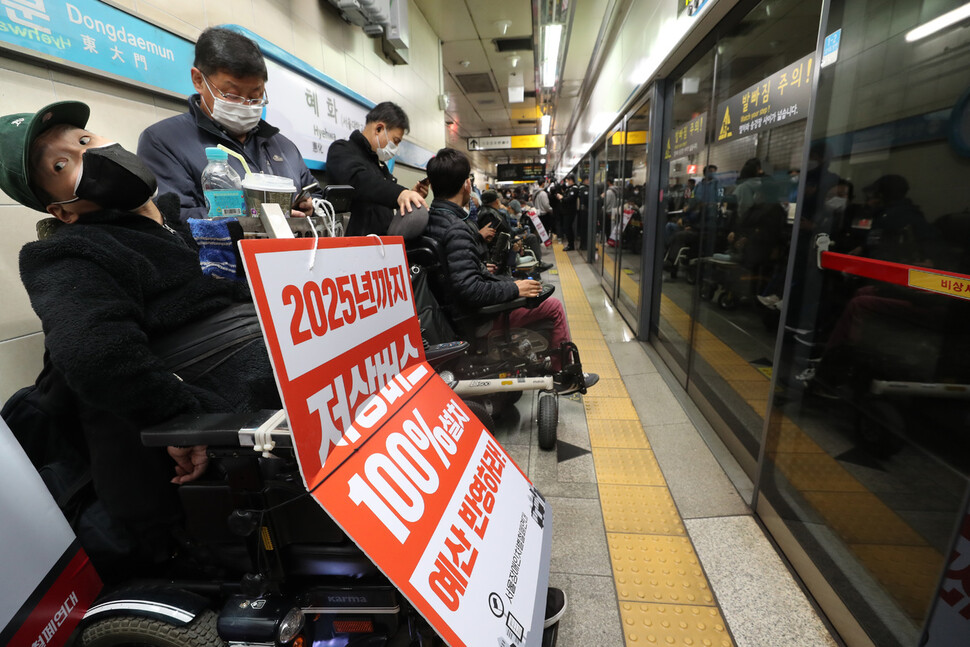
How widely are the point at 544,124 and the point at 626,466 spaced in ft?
49.0

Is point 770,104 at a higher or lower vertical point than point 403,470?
higher

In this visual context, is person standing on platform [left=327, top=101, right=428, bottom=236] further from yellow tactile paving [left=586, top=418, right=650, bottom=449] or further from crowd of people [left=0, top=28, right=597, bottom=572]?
yellow tactile paving [left=586, top=418, right=650, bottom=449]

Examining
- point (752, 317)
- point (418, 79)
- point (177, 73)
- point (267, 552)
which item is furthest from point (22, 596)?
point (418, 79)

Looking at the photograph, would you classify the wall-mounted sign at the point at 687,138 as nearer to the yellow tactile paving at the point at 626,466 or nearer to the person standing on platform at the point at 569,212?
the yellow tactile paving at the point at 626,466

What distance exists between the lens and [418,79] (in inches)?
213

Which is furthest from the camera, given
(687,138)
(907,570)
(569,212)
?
(569,212)

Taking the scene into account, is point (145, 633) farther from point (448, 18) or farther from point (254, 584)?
point (448, 18)

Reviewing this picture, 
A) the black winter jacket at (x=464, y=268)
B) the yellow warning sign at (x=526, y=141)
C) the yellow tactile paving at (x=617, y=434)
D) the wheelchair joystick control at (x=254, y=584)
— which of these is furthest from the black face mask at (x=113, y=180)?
the yellow warning sign at (x=526, y=141)

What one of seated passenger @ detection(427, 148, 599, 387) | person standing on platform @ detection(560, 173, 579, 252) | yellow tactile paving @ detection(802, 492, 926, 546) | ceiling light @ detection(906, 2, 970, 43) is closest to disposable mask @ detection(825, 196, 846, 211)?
ceiling light @ detection(906, 2, 970, 43)

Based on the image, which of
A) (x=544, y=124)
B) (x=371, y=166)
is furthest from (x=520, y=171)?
(x=371, y=166)

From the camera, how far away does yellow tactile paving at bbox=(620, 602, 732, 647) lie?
4.22 ft

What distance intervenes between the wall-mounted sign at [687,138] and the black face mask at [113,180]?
9.59 feet

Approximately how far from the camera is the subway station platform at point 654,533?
1336 millimetres

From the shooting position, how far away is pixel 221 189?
1075 mm
